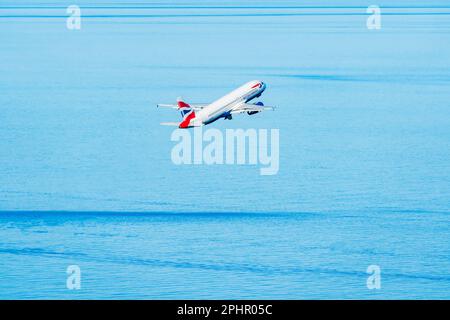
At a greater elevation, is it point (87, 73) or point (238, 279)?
point (87, 73)

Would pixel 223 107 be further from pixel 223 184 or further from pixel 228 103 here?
pixel 223 184

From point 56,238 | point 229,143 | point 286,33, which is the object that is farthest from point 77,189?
point 286,33

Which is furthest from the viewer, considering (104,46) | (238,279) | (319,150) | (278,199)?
(104,46)

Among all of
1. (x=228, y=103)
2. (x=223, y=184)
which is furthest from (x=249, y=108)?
(x=223, y=184)
